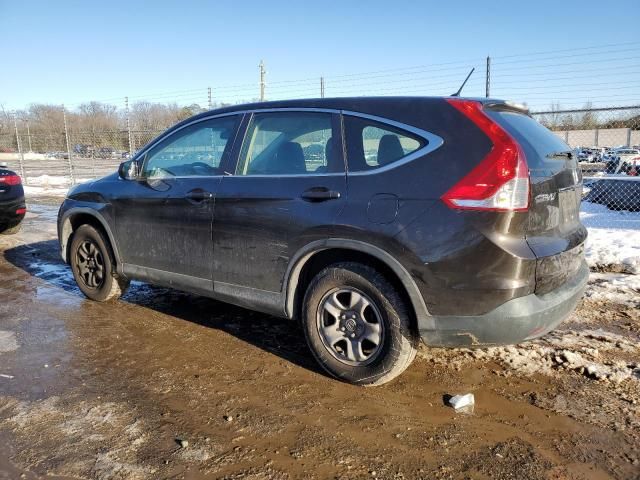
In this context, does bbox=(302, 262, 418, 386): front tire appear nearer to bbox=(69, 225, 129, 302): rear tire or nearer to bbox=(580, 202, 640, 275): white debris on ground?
bbox=(69, 225, 129, 302): rear tire

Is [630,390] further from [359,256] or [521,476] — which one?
[359,256]

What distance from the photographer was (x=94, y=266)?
4.91 m

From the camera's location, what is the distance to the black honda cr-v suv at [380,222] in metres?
2.66

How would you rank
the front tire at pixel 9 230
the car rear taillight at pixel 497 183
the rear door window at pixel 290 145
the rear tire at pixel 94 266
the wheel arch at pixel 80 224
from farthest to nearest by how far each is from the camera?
1. the front tire at pixel 9 230
2. the rear tire at pixel 94 266
3. the wheel arch at pixel 80 224
4. the rear door window at pixel 290 145
5. the car rear taillight at pixel 497 183

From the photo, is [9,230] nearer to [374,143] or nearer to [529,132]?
[374,143]

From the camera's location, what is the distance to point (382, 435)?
265cm

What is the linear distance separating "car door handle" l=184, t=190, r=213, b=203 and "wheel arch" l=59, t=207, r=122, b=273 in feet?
3.87

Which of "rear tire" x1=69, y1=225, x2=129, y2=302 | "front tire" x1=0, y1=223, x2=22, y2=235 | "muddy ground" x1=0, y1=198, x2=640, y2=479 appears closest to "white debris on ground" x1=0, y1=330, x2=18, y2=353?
"muddy ground" x1=0, y1=198, x2=640, y2=479

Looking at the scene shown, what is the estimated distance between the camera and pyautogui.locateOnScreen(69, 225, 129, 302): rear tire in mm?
4738

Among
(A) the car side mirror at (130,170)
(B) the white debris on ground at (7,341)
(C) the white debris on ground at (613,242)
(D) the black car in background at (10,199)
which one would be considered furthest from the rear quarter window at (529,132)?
(D) the black car in background at (10,199)

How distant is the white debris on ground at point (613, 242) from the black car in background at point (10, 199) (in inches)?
335

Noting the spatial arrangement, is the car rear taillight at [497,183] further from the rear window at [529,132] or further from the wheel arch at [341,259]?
the wheel arch at [341,259]

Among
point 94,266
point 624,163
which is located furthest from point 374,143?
point 624,163

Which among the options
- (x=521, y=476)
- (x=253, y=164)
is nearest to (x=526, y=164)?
(x=521, y=476)
